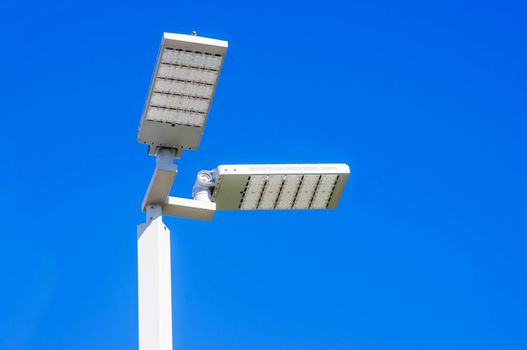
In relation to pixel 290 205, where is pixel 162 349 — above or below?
below

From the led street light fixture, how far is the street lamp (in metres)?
0.01

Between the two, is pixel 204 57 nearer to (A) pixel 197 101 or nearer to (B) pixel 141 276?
(A) pixel 197 101

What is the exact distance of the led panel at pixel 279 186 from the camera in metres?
13.5

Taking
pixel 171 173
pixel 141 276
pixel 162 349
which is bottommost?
pixel 162 349

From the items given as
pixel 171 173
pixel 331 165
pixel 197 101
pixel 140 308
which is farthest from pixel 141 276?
pixel 331 165

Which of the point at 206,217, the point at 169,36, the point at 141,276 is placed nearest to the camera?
the point at 169,36

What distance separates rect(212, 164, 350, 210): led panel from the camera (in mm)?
13492

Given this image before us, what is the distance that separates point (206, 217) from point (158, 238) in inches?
38.5

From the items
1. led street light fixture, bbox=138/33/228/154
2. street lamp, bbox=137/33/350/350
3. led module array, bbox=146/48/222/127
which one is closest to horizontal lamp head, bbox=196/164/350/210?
street lamp, bbox=137/33/350/350

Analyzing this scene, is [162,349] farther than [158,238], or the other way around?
[158,238]

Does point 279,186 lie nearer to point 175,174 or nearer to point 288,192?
point 288,192

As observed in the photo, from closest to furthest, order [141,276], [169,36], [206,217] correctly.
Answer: [169,36]
[141,276]
[206,217]

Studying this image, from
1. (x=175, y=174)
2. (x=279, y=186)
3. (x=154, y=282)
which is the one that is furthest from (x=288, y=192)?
(x=154, y=282)

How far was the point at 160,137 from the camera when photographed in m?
12.7
